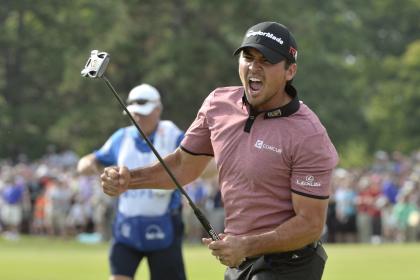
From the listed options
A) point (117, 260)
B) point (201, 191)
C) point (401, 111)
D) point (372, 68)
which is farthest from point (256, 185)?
point (372, 68)

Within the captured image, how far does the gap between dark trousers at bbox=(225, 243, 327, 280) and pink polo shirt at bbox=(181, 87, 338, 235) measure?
0.19 metres

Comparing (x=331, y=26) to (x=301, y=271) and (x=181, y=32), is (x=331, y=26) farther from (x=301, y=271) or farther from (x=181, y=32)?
(x=301, y=271)

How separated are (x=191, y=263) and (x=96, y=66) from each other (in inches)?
556

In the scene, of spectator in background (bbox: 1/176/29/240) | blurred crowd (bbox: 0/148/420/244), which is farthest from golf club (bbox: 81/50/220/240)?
spectator in background (bbox: 1/176/29/240)

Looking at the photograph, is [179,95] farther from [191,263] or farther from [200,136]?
[200,136]

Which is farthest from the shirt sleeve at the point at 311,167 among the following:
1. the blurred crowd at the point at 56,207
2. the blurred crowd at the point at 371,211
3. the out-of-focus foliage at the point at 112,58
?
the out-of-focus foliage at the point at 112,58

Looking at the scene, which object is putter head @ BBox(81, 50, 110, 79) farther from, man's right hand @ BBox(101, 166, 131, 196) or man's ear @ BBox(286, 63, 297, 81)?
man's ear @ BBox(286, 63, 297, 81)

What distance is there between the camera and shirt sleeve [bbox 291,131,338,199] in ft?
20.6

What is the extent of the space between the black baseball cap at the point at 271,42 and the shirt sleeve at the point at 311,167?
19.5 inches

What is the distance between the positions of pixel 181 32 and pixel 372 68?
18159 mm

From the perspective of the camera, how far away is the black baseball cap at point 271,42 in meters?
6.33

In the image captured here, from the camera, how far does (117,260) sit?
10.1 meters

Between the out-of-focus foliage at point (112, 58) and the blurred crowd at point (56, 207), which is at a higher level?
the out-of-focus foliage at point (112, 58)

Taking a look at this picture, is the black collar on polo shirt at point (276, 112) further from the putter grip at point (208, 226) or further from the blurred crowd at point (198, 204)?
the blurred crowd at point (198, 204)
